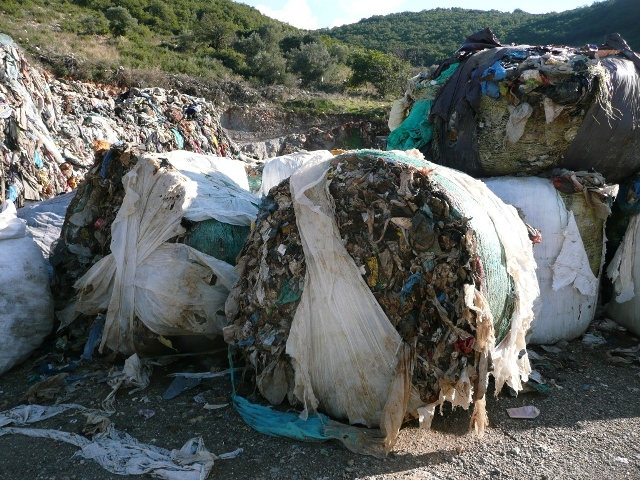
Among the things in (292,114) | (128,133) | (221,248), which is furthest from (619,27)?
(221,248)

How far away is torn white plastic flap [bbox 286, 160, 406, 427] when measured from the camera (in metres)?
2.34

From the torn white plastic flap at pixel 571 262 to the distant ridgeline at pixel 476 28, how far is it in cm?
2555

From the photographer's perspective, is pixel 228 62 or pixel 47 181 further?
pixel 228 62

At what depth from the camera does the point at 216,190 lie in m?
3.36

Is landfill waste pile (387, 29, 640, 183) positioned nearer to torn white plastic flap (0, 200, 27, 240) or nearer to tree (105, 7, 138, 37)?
torn white plastic flap (0, 200, 27, 240)

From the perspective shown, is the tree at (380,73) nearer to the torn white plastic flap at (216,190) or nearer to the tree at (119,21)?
the tree at (119,21)

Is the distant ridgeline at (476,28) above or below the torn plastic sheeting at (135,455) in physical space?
above

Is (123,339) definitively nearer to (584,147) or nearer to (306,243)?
(306,243)

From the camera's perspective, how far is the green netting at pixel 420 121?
4125 mm

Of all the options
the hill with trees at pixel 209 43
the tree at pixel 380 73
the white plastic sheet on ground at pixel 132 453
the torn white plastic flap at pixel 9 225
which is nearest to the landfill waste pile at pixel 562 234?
the white plastic sheet on ground at pixel 132 453

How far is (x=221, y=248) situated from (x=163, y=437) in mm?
1076

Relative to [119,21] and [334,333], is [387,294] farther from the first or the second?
[119,21]

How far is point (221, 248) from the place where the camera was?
10.2 feet

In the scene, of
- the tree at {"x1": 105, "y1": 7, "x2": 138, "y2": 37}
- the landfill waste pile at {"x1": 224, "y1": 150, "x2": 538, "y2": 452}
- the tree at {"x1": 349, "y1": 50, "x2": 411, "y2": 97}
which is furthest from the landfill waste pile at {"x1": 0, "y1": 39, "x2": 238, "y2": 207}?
the tree at {"x1": 105, "y1": 7, "x2": 138, "y2": 37}
